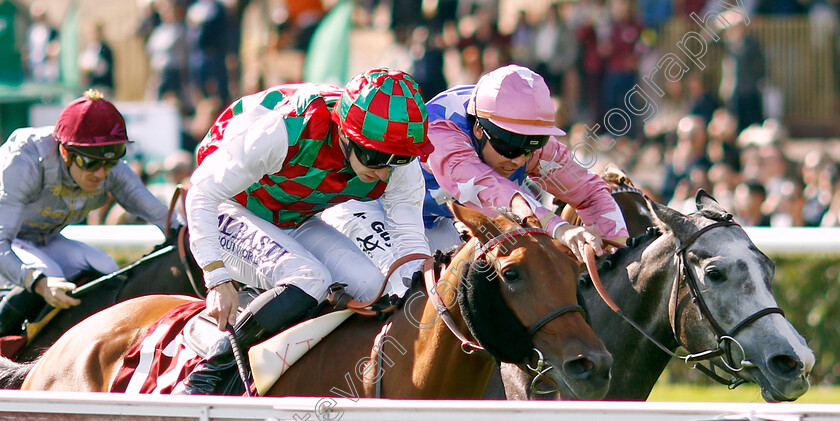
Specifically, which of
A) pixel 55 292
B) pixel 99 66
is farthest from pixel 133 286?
pixel 99 66

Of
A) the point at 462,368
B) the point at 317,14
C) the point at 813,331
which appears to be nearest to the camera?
the point at 462,368

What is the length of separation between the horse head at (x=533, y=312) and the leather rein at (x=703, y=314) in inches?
20.6

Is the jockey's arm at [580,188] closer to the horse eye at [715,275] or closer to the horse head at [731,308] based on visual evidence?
the horse head at [731,308]

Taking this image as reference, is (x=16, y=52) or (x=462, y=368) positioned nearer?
(x=462, y=368)

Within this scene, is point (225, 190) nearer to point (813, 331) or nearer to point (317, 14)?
point (813, 331)

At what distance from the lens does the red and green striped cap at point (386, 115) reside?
357cm

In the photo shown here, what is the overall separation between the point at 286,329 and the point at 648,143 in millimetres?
8300

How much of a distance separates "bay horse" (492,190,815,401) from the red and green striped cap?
3.19ft

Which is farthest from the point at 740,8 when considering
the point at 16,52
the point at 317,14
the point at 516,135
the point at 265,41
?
the point at 516,135

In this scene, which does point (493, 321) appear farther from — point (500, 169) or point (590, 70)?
point (590, 70)

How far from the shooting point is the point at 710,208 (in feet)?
13.8

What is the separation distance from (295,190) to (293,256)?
240 mm

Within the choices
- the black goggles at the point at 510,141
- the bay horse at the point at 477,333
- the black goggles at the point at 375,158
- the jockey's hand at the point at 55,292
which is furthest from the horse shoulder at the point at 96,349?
the black goggles at the point at 510,141

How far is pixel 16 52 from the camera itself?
11328 mm
